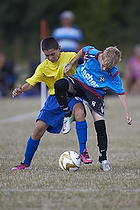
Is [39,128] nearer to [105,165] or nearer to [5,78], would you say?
[105,165]

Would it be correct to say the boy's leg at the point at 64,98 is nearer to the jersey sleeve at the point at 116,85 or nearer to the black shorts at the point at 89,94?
the black shorts at the point at 89,94

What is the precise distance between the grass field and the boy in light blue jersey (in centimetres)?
36

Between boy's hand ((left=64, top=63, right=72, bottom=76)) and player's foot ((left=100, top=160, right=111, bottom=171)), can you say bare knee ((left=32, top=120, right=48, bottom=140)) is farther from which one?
player's foot ((left=100, top=160, right=111, bottom=171))

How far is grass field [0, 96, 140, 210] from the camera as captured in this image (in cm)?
314

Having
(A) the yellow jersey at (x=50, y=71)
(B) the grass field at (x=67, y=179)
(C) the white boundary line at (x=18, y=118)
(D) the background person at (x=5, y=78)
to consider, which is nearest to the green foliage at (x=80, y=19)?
(D) the background person at (x=5, y=78)

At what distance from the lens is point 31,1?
3166 cm

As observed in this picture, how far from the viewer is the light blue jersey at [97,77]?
4395 millimetres

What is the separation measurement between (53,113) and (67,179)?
0.87m

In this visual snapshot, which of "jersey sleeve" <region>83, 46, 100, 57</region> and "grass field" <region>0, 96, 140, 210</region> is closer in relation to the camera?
"grass field" <region>0, 96, 140, 210</region>

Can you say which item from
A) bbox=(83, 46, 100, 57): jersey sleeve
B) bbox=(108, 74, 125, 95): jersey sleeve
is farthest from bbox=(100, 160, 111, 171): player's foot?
bbox=(83, 46, 100, 57): jersey sleeve

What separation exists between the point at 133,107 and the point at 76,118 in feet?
23.5

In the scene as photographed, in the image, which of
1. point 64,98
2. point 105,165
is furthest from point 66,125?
point 105,165

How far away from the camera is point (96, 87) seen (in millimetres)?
4410

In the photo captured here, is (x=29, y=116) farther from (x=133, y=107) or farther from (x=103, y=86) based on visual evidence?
(x=103, y=86)
